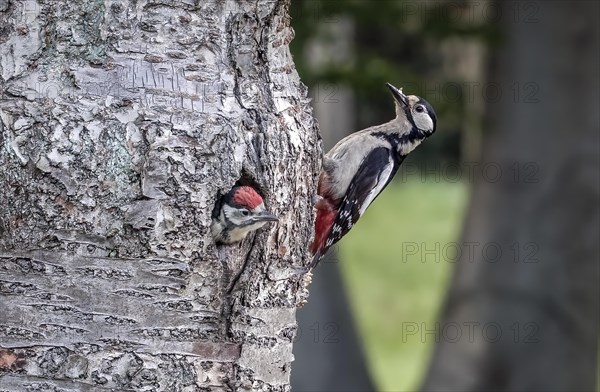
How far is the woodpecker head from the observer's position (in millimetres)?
5727

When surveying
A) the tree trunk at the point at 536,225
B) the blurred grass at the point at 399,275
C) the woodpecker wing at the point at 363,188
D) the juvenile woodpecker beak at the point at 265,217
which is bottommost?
the blurred grass at the point at 399,275

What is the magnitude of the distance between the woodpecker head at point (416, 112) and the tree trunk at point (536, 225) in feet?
10.4

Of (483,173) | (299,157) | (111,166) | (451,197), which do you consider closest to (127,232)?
(111,166)

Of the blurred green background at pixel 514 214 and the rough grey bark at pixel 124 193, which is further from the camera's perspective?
the blurred green background at pixel 514 214

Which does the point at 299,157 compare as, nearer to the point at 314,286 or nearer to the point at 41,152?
the point at 41,152

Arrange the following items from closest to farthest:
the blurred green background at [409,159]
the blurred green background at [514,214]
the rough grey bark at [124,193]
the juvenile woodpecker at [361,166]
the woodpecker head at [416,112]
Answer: the rough grey bark at [124,193] < the juvenile woodpecker at [361,166] < the woodpecker head at [416,112] < the blurred green background at [409,159] < the blurred green background at [514,214]

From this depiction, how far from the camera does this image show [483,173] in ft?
29.9

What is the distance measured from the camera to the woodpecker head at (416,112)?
5.73 m

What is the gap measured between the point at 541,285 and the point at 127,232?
6.43 meters

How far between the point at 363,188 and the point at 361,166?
0.12 meters

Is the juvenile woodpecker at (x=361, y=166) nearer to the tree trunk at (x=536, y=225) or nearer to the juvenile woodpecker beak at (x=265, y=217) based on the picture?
the juvenile woodpecker beak at (x=265, y=217)

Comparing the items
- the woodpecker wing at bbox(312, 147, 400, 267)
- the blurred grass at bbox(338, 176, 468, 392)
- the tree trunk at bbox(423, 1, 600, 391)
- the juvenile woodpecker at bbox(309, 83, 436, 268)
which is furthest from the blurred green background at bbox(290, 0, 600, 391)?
the blurred grass at bbox(338, 176, 468, 392)

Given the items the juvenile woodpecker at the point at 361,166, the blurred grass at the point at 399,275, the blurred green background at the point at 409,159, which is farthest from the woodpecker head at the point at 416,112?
the blurred grass at the point at 399,275

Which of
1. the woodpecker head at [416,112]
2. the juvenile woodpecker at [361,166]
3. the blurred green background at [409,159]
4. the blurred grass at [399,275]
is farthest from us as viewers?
the blurred grass at [399,275]
